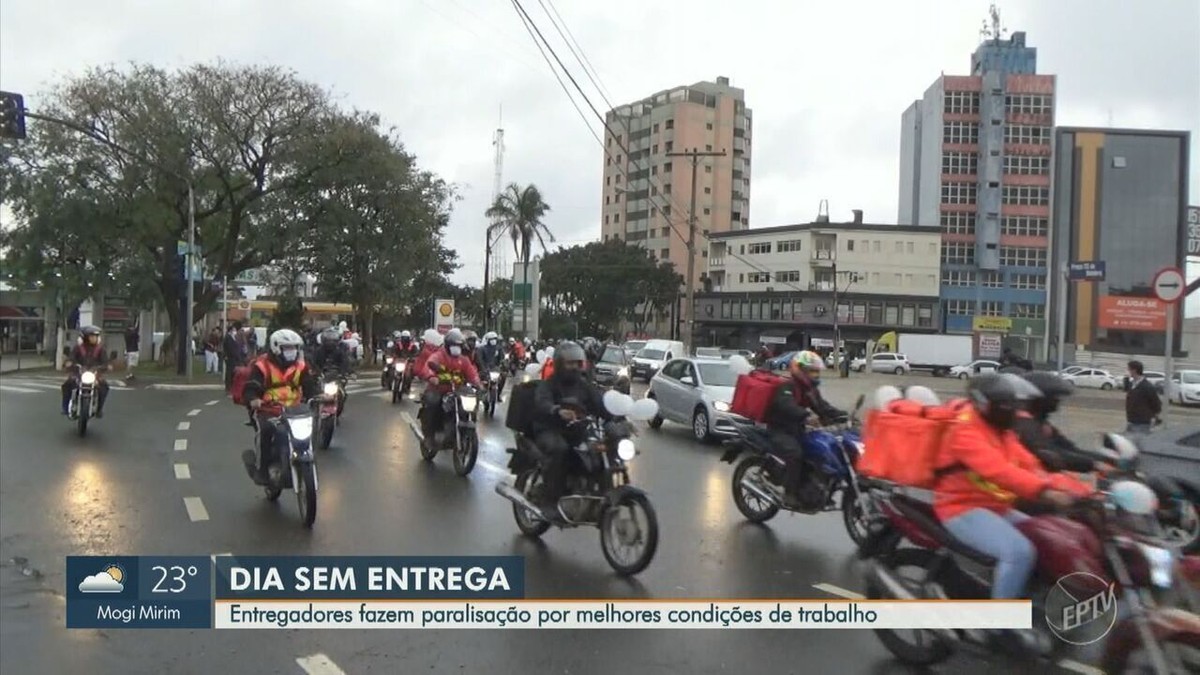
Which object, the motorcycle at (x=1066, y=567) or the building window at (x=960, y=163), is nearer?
the motorcycle at (x=1066, y=567)

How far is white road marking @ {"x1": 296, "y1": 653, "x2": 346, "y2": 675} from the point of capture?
4.64 m

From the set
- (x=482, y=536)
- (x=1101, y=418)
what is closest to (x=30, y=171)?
(x=482, y=536)

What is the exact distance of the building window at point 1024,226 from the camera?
262 ft

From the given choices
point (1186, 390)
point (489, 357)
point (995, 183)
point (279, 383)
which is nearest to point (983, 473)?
point (279, 383)

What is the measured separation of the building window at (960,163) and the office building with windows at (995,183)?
0.09 m

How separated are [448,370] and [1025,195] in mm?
79271

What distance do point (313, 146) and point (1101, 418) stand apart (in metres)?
26.0

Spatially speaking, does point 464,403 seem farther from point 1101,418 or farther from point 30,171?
point 30,171

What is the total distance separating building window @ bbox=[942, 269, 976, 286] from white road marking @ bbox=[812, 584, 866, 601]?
78.6 metres

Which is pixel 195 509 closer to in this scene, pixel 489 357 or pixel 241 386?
pixel 241 386

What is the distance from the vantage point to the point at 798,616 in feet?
18.3

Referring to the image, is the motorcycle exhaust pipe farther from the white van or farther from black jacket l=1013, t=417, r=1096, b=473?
the white van

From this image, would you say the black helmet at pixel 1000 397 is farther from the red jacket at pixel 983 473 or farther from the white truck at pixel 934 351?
the white truck at pixel 934 351

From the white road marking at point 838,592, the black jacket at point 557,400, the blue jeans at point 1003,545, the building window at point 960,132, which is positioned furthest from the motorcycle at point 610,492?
the building window at point 960,132
